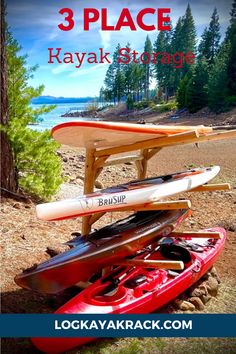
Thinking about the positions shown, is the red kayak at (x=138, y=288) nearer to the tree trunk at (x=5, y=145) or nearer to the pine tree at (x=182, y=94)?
the tree trunk at (x=5, y=145)

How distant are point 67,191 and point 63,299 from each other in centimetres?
374

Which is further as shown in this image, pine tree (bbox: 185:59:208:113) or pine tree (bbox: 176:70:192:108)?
pine tree (bbox: 185:59:208:113)

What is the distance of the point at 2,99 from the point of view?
551 centimetres

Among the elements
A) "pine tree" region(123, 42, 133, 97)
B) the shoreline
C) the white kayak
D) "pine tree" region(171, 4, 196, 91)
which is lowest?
the white kayak

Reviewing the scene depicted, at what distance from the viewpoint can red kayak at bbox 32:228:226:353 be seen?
3238 mm

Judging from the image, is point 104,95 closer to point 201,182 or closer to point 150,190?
point 201,182

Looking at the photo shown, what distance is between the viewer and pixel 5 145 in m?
5.72

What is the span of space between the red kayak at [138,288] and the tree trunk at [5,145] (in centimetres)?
255

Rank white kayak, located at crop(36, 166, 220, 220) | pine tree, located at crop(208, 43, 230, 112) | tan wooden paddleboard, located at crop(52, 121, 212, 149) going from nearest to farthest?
white kayak, located at crop(36, 166, 220, 220)
tan wooden paddleboard, located at crop(52, 121, 212, 149)
pine tree, located at crop(208, 43, 230, 112)

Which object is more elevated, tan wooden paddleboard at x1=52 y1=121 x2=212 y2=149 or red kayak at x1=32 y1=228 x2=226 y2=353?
tan wooden paddleboard at x1=52 y1=121 x2=212 y2=149

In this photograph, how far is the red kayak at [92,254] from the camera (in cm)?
347

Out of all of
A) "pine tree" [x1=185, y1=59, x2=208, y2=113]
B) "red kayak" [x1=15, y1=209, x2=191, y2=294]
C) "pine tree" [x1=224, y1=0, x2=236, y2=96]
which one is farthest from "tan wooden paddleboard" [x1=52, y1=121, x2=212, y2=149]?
"pine tree" [x1=185, y1=59, x2=208, y2=113]

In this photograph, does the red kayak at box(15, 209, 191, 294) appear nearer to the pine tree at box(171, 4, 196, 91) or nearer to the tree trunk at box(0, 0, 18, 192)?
the tree trunk at box(0, 0, 18, 192)

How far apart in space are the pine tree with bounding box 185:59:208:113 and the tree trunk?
17.6m
